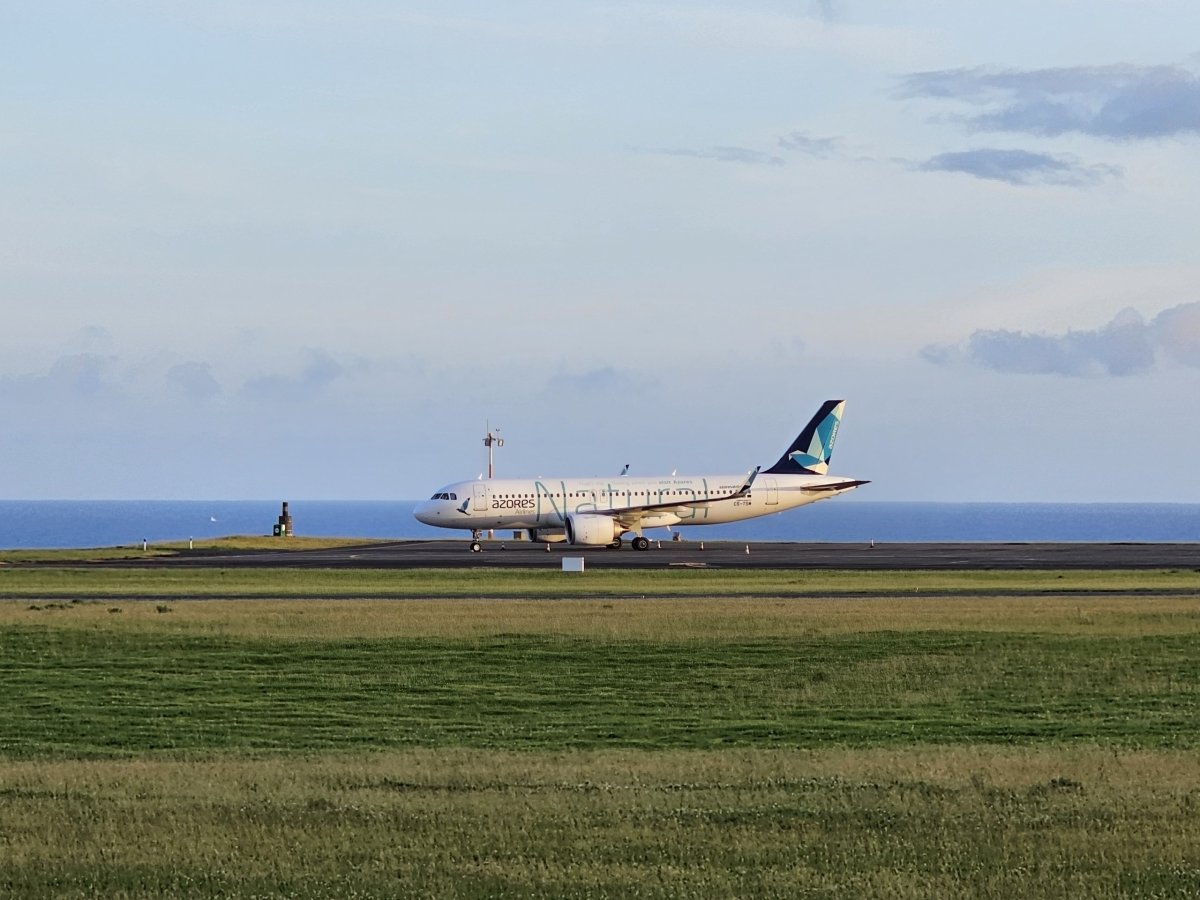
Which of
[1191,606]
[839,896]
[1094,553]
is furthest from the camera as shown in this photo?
[1094,553]

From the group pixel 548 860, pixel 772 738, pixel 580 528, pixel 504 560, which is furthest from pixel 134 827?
pixel 580 528

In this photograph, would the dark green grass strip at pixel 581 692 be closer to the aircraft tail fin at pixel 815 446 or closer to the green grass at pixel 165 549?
the green grass at pixel 165 549

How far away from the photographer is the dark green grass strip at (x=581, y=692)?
23812 mm

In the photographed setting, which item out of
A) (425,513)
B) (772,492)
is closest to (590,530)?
(425,513)

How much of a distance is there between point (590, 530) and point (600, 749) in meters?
71.2

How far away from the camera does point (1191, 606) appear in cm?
4756

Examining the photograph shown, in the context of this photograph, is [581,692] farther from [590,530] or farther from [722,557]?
[590,530]

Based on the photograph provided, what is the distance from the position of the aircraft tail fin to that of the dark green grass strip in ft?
232

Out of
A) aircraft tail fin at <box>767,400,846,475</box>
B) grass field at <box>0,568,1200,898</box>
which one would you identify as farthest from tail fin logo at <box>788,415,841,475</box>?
grass field at <box>0,568,1200,898</box>

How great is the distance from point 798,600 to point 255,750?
30.2 metres

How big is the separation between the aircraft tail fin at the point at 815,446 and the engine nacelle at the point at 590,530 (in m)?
19.0

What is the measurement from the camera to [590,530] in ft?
307

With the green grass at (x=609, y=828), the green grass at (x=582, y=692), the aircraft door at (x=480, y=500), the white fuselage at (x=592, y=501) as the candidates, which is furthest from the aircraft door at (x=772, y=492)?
the green grass at (x=609, y=828)

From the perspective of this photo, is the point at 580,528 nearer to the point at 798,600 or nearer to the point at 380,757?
the point at 798,600
